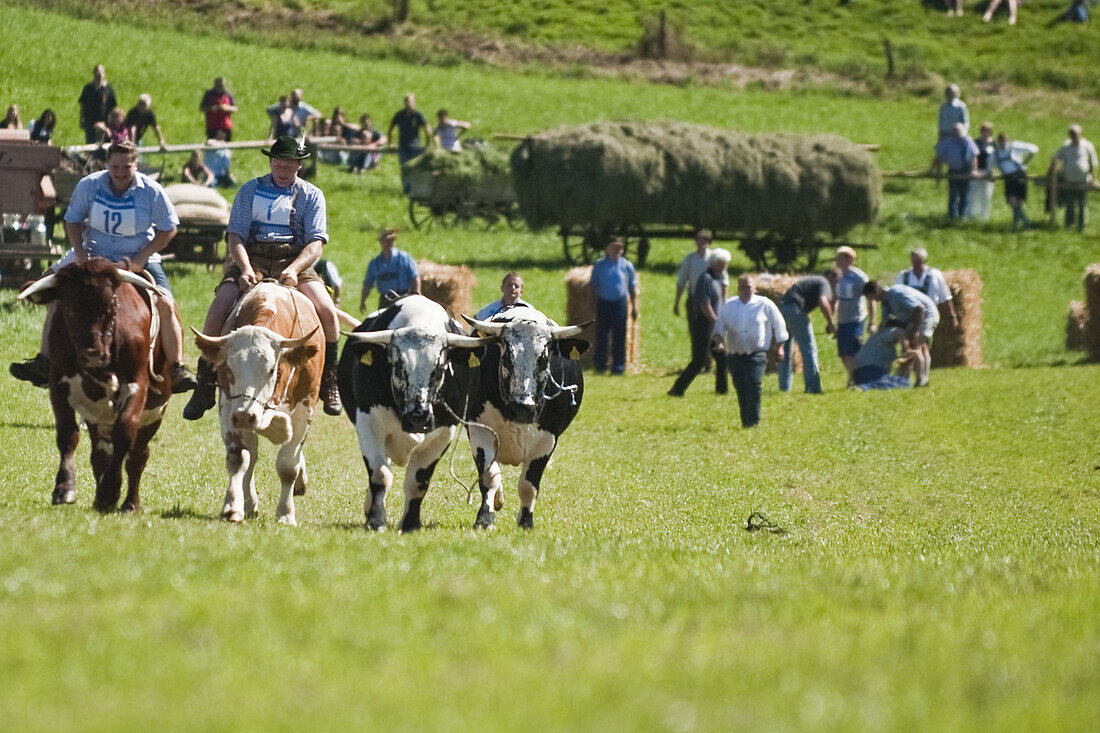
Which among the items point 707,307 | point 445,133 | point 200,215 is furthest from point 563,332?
point 445,133

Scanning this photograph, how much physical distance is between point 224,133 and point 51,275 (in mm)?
27040

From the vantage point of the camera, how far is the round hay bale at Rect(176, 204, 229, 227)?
98.3ft

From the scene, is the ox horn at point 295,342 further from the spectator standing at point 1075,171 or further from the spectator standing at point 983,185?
the spectator standing at point 983,185

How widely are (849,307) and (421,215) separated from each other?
A: 655 inches

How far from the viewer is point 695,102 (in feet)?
180

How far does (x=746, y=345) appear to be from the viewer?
21.2m

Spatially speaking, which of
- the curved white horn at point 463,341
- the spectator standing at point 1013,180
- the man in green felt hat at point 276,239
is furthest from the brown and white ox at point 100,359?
the spectator standing at point 1013,180

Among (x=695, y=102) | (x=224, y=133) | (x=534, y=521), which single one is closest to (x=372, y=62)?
(x=695, y=102)

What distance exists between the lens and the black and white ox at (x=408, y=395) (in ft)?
40.1

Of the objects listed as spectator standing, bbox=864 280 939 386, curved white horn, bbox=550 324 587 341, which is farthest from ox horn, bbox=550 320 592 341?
spectator standing, bbox=864 280 939 386

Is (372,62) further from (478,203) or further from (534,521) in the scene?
(534,521)

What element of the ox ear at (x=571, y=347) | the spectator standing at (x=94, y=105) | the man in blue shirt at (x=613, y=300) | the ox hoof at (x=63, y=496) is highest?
the ox ear at (x=571, y=347)

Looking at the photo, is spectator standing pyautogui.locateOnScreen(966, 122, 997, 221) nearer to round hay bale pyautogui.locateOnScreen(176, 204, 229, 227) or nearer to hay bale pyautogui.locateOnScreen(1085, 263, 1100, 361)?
hay bale pyautogui.locateOnScreen(1085, 263, 1100, 361)

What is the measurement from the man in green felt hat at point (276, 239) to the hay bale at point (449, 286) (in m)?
13.5
